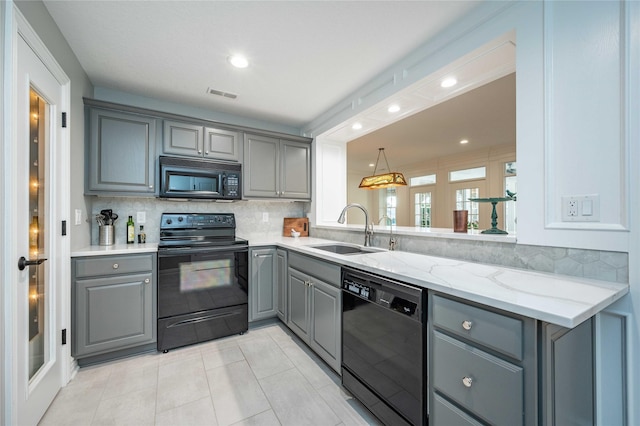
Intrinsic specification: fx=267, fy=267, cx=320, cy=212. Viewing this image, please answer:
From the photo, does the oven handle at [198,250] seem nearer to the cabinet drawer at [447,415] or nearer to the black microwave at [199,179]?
the black microwave at [199,179]

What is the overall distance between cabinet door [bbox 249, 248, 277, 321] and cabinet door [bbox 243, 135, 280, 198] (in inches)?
30.1

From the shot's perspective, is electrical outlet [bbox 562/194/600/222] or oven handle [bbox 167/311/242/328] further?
oven handle [bbox 167/311/242/328]

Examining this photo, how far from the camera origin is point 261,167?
10.7ft

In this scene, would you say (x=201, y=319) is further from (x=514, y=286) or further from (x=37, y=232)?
(x=514, y=286)

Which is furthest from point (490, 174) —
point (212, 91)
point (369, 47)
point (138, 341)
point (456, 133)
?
point (138, 341)

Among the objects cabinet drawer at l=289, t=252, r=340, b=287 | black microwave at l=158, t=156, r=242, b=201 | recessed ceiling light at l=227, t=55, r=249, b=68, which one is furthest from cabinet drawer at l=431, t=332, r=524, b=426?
black microwave at l=158, t=156, r=242, b=201

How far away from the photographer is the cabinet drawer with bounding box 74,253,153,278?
2104 millimetres

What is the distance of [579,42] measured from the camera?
1.24 metres


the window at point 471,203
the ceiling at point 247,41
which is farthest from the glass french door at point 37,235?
the window at point 471,203

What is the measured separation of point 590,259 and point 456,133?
152 inches

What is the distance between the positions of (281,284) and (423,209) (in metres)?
5.63

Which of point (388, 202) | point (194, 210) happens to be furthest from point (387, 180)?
point (388, 202)

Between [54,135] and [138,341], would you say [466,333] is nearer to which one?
[138,341]

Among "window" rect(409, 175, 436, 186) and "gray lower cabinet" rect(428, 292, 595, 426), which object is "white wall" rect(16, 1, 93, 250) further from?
"window" rect(409, 175, 436, 186)
